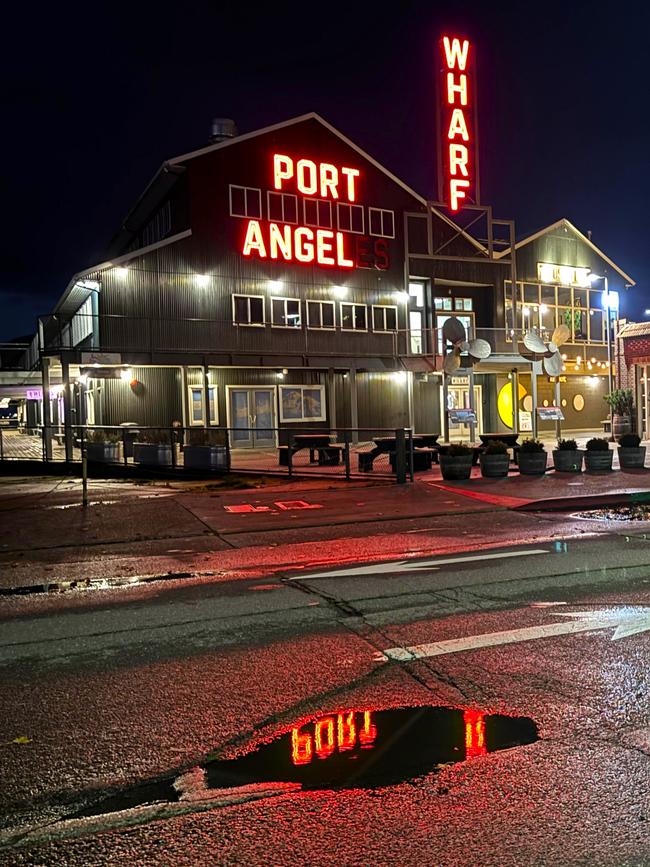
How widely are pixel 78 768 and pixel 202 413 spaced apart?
84.0ft

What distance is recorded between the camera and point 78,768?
12.3ft

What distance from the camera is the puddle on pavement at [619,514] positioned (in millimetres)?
12219

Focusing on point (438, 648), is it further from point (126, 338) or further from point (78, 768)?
point (126, 338)

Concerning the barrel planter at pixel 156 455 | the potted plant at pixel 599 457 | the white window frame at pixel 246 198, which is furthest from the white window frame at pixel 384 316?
the potted plant at pixel 599 457

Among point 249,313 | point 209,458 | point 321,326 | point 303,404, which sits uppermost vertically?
point 249,313

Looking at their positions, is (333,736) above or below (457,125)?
below

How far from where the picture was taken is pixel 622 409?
29500 millimetres

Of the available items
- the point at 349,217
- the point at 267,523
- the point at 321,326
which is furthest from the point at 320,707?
the point at 349,217

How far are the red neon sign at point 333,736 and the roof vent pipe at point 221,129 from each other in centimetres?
3074

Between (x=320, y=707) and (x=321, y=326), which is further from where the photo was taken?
(x=321, y=326)

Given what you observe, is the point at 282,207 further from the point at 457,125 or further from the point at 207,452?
the point at 207,452

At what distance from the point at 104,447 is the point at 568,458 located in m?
12.0

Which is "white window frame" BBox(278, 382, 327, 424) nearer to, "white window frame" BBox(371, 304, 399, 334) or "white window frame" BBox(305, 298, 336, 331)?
"white window frame" BBox(305, 298, 336, 331)

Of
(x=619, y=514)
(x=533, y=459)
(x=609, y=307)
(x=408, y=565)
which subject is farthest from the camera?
(x=609, y=307)
